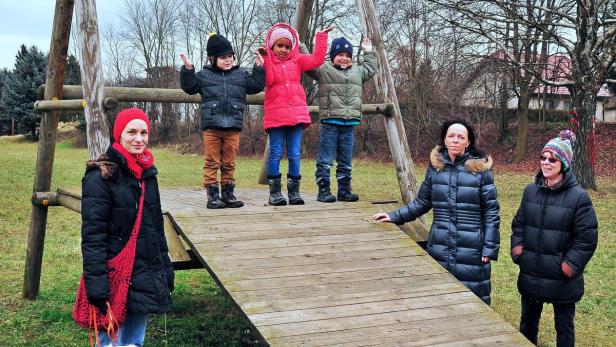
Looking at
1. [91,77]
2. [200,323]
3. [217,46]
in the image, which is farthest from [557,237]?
[91,77]

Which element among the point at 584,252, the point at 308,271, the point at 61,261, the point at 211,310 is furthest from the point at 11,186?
the point at 584,252

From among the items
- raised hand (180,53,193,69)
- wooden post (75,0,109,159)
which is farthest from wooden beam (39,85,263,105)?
raised hand (180,53,193,69)

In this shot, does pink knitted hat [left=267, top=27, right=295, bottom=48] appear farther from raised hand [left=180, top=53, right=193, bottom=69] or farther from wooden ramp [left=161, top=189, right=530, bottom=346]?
wooden ramp [left=161, top=189, right=530, bottom=346]

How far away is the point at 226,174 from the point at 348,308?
2008 millimetres

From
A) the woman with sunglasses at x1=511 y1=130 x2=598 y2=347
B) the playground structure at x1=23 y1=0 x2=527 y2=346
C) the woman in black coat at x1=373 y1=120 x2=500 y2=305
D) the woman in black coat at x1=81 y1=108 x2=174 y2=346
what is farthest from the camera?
the woman in black coat at x1=373 y1=120 x2=500 y2=305

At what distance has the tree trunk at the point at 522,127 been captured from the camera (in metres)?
23.0

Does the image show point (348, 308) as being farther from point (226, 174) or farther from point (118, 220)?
point (226, 174)

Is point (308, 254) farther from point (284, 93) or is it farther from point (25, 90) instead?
point (25, 90)

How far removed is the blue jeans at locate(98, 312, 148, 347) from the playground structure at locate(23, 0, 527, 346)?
534mm

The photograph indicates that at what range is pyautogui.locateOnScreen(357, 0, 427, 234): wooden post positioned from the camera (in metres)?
5.73

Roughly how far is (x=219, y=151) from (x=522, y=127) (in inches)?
792

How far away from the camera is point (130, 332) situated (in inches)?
133

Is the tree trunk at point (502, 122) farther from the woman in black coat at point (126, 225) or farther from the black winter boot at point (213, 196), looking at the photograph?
the woman in black coat at point (126, 225)

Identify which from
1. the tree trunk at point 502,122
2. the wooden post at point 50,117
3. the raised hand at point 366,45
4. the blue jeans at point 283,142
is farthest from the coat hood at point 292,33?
the tree trunk at point 502,122
